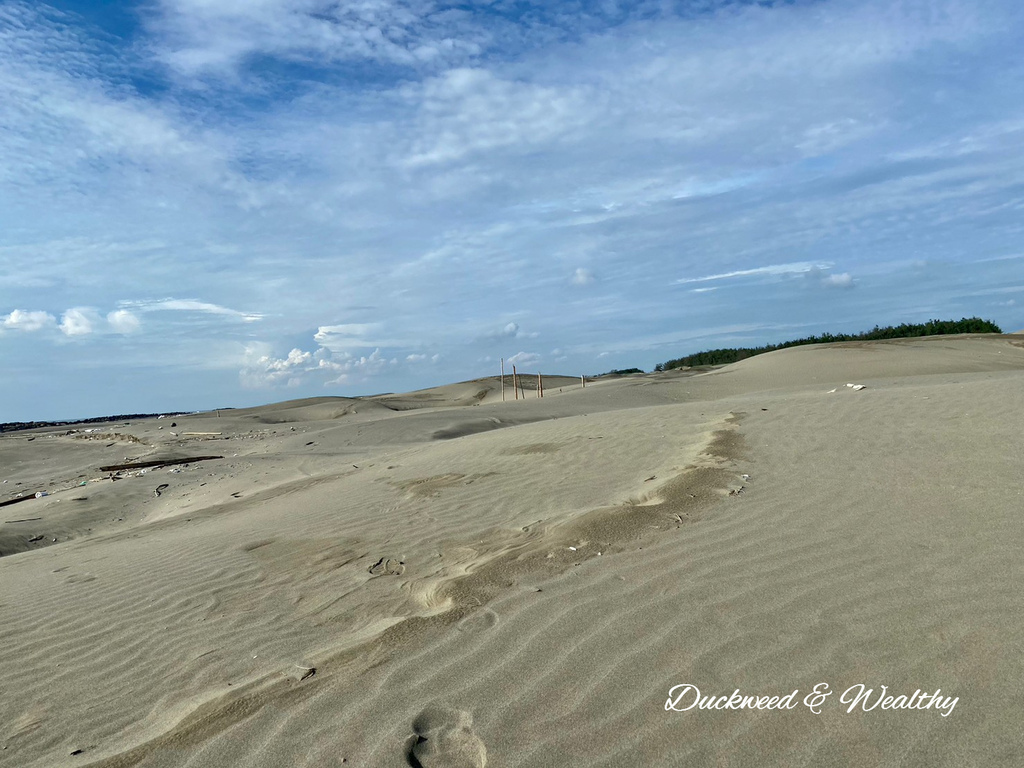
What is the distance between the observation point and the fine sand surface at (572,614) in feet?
8.19

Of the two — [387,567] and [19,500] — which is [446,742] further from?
[19,500]

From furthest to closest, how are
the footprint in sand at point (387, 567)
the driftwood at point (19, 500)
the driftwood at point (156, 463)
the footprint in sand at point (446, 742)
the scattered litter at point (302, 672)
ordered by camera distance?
the driftwood at point (156, 463), the driftwood at point (19, 500), the footprint in sand at point (387, 567), the scattered litter at point (302, 672), the footprint in sand at point (446, 742)

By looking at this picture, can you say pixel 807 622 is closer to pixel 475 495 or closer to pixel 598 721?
pixel 598 721

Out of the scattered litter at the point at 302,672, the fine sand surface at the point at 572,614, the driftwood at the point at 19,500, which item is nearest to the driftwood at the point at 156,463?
the driftwood at the point at 19,500

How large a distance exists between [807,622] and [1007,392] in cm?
811

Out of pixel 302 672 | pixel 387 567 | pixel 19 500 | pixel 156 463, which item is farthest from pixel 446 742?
pixel 156 463

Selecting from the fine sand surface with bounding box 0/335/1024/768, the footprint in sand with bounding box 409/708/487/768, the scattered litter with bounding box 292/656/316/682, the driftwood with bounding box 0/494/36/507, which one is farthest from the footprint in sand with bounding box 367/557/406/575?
the driftwood with bounding box 0/494/36/507

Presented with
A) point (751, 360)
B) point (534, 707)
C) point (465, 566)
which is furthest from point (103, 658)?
point (751, 360)

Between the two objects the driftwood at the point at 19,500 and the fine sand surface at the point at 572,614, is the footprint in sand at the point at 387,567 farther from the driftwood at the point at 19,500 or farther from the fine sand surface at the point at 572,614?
the driftwood at the point at 19,500

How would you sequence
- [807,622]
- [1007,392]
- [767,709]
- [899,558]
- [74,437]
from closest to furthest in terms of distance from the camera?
[767,709], [807,622], [899,558], [1007,392], [74,437]

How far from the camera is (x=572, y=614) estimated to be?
343 centimetres

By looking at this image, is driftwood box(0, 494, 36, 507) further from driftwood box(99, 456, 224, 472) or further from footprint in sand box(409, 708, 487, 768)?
footprint in sand box(409, 708, 487, 768)

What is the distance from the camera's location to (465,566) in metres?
4.53

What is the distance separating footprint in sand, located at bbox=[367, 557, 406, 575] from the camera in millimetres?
4730
